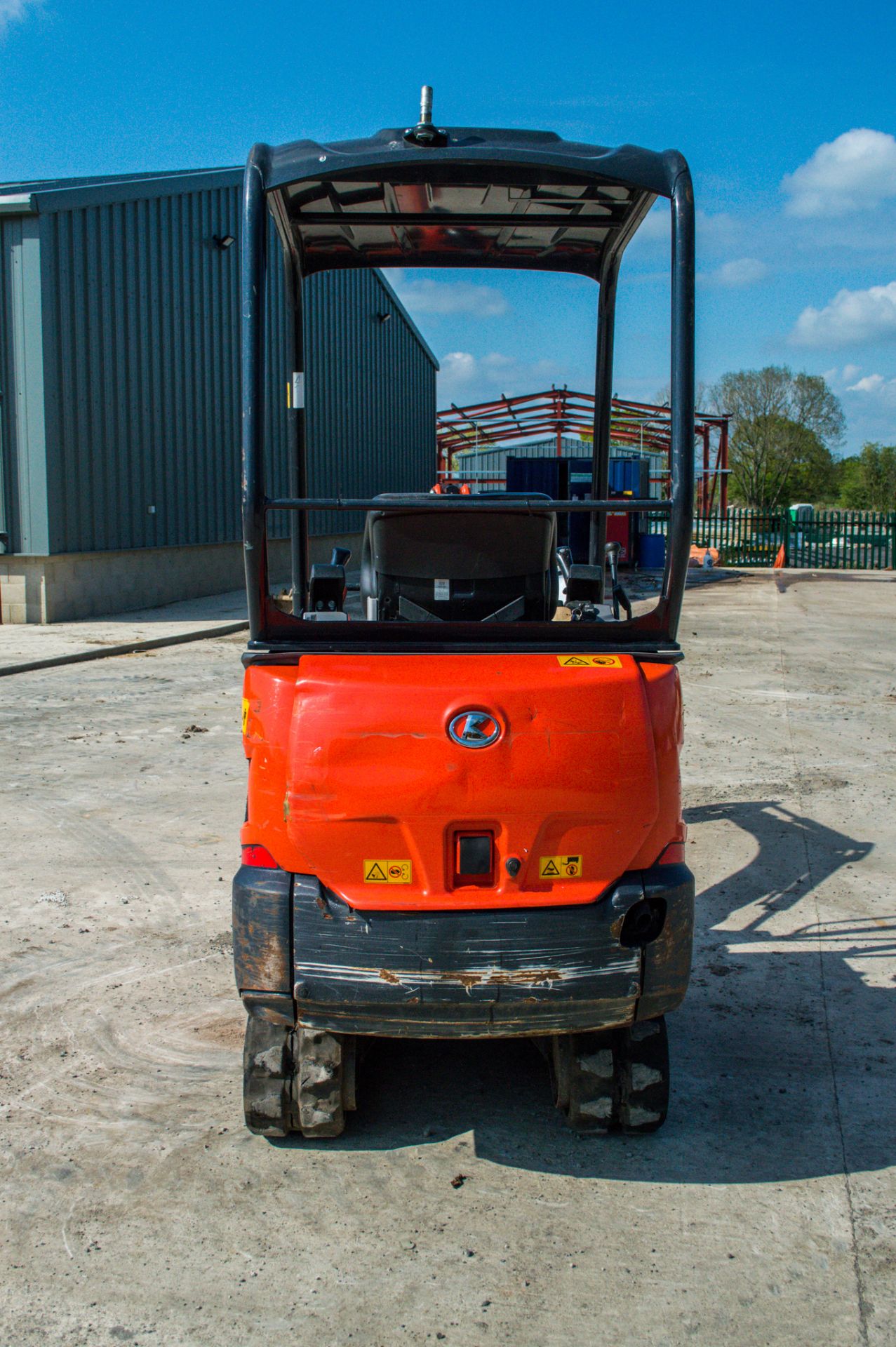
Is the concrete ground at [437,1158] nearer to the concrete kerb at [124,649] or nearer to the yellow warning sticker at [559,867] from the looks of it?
the yellow warning sticker at [559,867]

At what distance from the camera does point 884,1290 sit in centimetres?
285

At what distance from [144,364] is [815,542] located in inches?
934

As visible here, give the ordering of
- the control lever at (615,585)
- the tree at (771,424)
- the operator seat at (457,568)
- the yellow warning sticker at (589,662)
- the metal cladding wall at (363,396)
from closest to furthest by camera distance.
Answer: the yellow warning sticker at (589,662) → the control lever at (615,585) → the operator seat at (457,568) → the metal cladding wall at (363,396) → the tree at (771,424)

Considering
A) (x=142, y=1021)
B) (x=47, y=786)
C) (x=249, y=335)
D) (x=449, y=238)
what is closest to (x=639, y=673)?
(x=249, y=335)

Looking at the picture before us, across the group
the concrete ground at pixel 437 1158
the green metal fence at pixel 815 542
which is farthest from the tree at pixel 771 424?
the concrete ground at pixel 437 1158

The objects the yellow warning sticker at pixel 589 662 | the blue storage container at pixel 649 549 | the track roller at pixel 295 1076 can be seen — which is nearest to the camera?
the yellow warning sticker at pixel 589 662

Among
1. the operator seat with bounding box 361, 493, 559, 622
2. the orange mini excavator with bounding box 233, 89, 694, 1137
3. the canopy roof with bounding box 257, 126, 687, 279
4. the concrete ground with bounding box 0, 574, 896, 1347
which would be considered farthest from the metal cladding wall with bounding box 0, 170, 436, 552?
the orange mini excavator with bounding box 233, 89, 694, 1137

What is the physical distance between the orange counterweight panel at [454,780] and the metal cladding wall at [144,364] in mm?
10334

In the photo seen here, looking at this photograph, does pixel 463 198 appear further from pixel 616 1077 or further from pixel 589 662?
pixel 616 1077

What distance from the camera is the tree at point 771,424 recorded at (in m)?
54.1

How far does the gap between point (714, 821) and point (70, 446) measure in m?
12.6

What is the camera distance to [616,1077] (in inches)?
136

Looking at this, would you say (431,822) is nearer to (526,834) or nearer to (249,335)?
(526,834)

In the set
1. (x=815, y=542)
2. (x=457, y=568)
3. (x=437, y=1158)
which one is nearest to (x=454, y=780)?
(x=437, y=1158)
